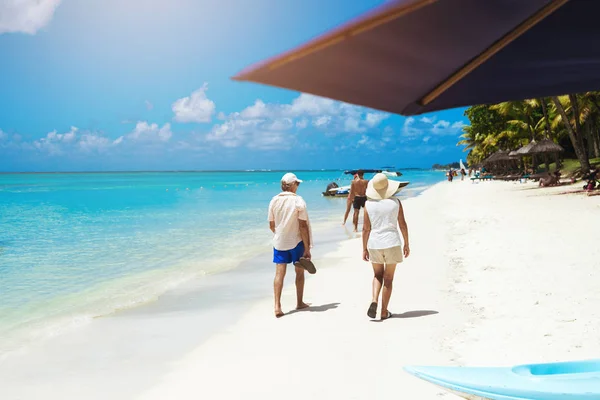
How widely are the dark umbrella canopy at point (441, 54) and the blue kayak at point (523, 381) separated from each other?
169 centimetres

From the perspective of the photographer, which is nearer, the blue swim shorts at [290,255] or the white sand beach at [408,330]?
the white sand beach at [408,330]

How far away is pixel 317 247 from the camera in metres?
13.9

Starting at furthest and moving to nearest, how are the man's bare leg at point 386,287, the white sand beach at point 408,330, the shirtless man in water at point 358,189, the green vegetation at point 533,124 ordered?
the green vegetation at point 533,124
the shirtless man in water at point 358,189
the man's bare leg at point 386,287
the white sand beach at point 408,330

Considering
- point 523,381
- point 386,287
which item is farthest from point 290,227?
point 523,381

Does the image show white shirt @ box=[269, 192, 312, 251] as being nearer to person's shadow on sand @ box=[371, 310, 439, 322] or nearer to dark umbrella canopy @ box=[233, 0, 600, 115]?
person's shadow on sand @ box=[371, 310, 439, 322]

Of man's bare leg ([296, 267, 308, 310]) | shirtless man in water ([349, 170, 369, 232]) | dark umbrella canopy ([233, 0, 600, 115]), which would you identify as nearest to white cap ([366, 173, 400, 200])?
man's bare leg ([296, 267, 308, 310])

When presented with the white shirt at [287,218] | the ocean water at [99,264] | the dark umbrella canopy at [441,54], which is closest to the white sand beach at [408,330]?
the white shirt at [287,218]

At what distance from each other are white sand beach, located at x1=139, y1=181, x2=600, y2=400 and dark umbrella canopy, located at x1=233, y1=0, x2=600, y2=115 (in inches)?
103

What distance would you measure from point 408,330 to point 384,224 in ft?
3.97

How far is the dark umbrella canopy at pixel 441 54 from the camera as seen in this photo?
5.70ft

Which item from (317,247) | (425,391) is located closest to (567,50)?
(425,391)

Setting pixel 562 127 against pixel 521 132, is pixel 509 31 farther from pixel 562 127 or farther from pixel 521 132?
pixel 521 132

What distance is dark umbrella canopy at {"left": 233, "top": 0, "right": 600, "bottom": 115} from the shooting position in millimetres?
1738

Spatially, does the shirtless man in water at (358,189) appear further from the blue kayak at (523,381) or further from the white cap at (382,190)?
the blue kayak at (523,381)
